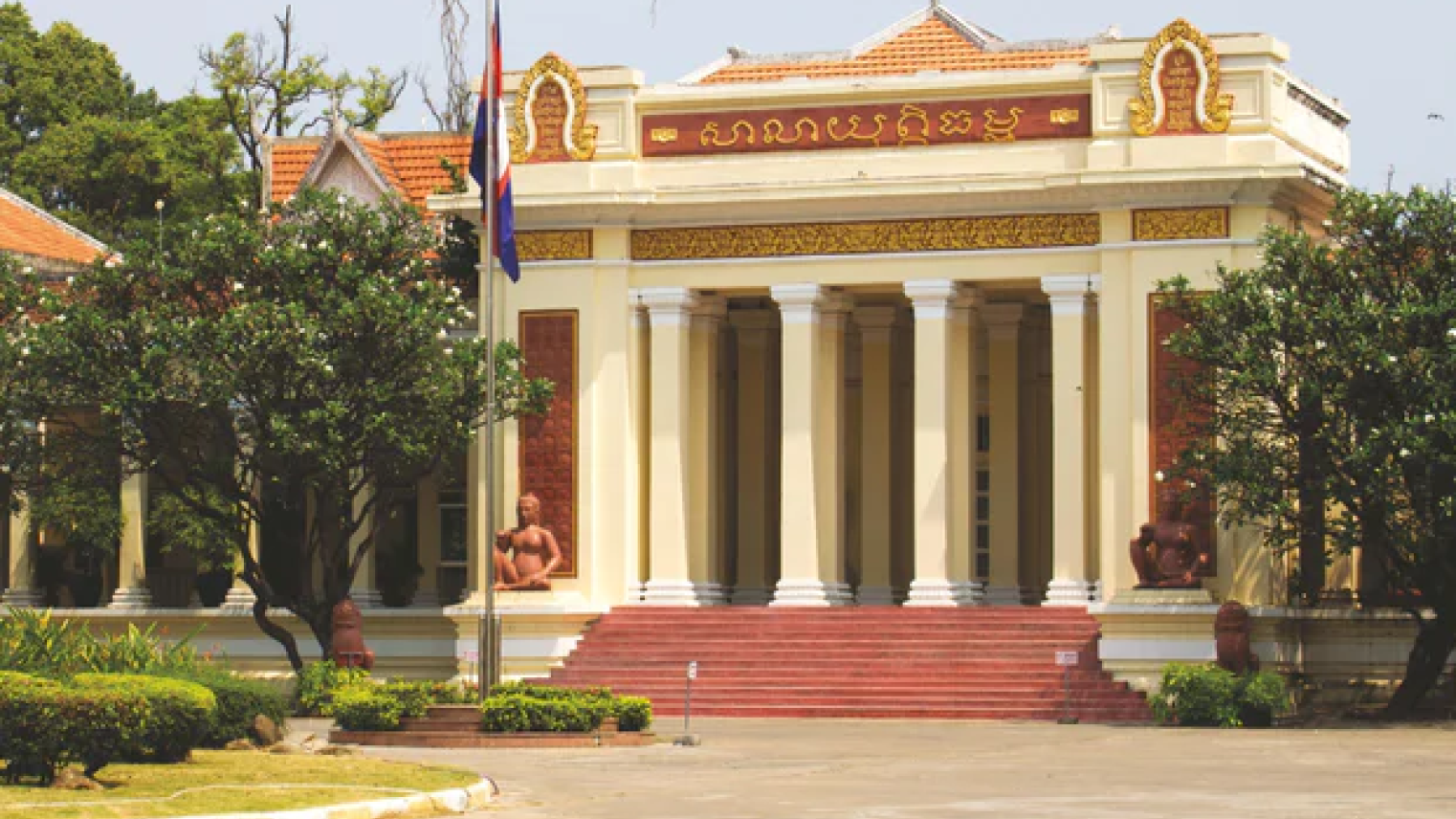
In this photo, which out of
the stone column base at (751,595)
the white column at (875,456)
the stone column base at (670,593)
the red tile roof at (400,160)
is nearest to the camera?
the stone column base at (670,593)

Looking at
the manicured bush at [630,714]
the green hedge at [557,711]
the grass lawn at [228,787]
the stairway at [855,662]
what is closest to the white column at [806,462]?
the stairway at [855,662]

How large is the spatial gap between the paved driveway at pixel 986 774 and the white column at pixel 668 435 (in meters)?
7.62

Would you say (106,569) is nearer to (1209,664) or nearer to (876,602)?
(876,602)

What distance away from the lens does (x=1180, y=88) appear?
137 ft

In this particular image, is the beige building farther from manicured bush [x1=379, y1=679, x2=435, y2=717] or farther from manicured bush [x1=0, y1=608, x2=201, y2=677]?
manicured bush [x1=0, y1=608, x2=201, y2=677]

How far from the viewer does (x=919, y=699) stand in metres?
39.7

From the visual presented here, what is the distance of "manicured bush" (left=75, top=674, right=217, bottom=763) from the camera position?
80.2 feet

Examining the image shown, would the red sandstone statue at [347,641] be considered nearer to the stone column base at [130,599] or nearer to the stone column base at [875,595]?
the stone column base at [130,599]

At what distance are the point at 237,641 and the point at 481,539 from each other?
4.77 m

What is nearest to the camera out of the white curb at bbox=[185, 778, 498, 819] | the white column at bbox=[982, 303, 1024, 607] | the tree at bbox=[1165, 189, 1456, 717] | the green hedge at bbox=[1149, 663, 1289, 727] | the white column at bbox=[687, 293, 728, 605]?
the white curb at bbox=[185, 778, 498, 819]

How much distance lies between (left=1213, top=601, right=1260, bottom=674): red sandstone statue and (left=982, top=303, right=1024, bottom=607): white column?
744cm

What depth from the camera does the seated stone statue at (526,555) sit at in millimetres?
43375

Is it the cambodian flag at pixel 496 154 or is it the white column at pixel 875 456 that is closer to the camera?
the cambodian flag at pixel 496 154

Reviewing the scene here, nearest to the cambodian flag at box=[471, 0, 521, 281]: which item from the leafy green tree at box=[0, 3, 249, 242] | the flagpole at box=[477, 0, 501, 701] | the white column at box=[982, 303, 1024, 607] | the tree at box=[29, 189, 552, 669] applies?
the flagpole at box=[477, 0, 501, 701]
